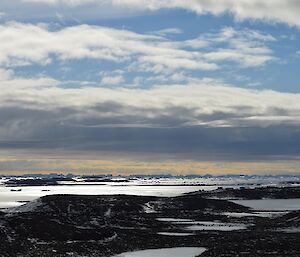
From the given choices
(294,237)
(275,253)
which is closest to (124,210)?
(294,237)

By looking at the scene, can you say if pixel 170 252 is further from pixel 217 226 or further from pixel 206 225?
pixel 206 225

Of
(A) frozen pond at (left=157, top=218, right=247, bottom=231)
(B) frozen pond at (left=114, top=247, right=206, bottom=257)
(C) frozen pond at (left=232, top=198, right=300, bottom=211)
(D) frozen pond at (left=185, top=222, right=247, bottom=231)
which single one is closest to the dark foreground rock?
(B) frozen pond at (left=114, top=247, right=206, bottom=257)

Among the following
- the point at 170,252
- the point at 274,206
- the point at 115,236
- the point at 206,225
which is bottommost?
the point at 274,206

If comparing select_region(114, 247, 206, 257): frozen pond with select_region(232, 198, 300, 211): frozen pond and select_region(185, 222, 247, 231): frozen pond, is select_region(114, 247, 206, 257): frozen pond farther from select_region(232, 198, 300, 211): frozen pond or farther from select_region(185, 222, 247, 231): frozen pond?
select_region(232, 198, 300, 211): frozen pond

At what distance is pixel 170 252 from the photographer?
170ft

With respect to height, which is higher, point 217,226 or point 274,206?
point 217,226

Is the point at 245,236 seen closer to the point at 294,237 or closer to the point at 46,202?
the point at 294,237

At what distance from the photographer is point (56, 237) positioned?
62125 mm

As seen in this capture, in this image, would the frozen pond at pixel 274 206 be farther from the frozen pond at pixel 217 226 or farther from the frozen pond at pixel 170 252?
the frozen pond at pixel 170 252

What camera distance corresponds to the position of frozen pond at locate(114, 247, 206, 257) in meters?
50.4

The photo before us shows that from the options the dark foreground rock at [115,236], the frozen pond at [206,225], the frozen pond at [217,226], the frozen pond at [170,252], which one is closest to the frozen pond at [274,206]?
the dark foreground rock at [115,236]

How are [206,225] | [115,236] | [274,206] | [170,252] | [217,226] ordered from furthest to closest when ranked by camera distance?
[274,206], [206,225], [217,226], [115,236], [170,252]

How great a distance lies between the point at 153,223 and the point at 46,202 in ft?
83.2

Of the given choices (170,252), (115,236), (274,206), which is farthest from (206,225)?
(274,206)
